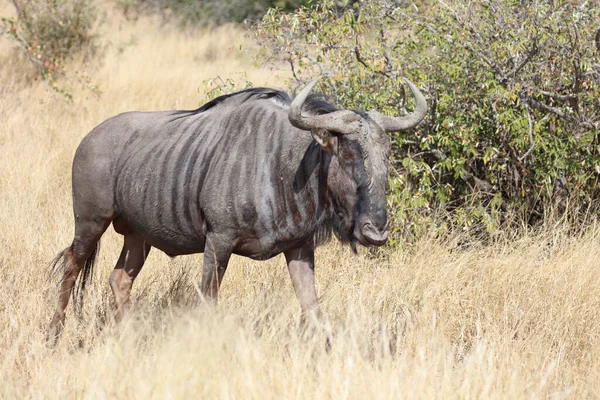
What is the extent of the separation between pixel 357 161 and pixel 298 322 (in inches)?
28.9

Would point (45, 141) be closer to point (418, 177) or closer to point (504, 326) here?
point (418, 177)

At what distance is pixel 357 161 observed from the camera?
3881 mm

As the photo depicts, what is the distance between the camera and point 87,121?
9.17 meters

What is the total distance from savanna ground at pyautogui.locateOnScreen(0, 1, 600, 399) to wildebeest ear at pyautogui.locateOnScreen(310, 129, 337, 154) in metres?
0.72

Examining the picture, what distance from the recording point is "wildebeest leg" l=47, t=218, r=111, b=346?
193 inches

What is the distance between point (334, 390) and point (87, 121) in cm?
672

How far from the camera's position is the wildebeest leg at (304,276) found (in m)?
4.36

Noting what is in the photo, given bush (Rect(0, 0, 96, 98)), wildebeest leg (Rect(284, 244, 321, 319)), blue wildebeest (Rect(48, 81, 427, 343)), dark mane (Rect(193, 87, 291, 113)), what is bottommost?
bush (Rect(0, 0, 96, 98))

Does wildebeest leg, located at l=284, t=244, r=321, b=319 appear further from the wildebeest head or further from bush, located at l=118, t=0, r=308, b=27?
bush, located at l=118, t=0, r=308, b=27

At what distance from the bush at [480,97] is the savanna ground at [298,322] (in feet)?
1.25

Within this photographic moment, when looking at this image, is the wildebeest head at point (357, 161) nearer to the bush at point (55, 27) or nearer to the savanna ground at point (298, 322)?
the savanna ground at point (298, 322)

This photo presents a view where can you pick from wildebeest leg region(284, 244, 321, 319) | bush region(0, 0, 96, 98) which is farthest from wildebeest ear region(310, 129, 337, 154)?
bush region(0, 0, 96, 98)

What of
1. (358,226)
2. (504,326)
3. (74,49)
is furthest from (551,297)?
(74,49)

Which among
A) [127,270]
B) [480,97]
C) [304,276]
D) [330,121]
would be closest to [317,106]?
[330,121]
